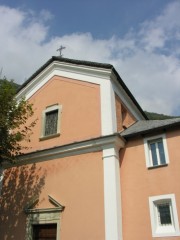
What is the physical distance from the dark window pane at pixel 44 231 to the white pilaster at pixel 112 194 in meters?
2.65

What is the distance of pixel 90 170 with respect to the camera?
39.9 feet

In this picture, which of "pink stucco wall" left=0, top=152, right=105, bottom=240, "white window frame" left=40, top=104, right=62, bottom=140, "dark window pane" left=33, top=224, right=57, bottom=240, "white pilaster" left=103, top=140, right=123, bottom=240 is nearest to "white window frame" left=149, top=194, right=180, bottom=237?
"white pilaster" left=103, top=140, right=123, bottom=240

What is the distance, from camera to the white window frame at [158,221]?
1003 centimetres

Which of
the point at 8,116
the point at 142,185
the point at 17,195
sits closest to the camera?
the point at 142,185

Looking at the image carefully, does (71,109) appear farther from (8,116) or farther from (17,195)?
(17,195)

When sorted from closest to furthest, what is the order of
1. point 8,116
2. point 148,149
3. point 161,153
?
point 161,153
point 148,149
point 8,116

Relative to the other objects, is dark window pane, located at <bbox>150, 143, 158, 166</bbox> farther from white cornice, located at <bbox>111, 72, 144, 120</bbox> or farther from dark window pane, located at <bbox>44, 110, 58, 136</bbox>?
dark window pane, located at <bbox>44, 110, 58, 136</bbox>

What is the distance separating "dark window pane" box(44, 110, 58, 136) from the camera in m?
14.6

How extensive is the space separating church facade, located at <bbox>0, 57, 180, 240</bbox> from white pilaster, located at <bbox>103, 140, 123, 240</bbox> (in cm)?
3

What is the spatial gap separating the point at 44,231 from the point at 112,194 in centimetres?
362

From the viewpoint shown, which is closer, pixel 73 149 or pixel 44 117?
pixel 73 149

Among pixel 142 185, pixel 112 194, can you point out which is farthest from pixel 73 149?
pixel 142 185

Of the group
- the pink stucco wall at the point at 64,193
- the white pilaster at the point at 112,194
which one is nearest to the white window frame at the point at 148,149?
the white pilaster at the point at 112,194

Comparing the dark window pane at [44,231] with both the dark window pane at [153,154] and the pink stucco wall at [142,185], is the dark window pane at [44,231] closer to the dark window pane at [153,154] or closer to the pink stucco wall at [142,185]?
the pink stucco wall at [142,185]
